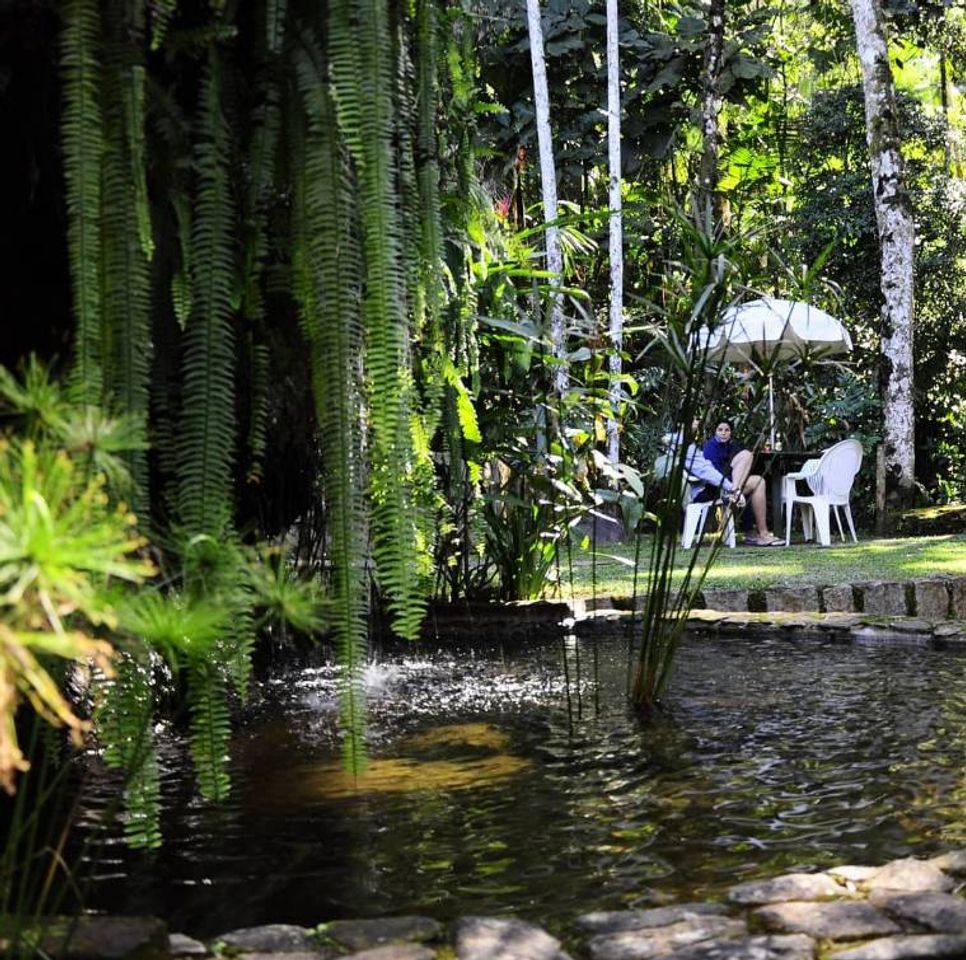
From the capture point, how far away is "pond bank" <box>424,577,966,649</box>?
5043mm

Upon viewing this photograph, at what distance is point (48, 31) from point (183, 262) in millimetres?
407

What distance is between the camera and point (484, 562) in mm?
6152

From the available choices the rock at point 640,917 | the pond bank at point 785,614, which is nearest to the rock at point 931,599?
the pond bank at point 785,614

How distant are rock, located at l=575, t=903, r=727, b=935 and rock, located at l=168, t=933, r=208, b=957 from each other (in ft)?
1.84

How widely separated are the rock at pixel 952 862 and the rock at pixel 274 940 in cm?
102

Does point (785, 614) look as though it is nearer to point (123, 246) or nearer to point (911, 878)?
point (911, 878)

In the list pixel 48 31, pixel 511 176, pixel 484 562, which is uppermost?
pixel 511 176

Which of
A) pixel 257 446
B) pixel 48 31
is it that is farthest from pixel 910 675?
pixel 48 31

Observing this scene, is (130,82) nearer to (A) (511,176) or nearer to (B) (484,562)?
(B) (484,562)

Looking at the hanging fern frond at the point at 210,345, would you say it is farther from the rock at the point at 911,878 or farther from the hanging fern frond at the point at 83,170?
the rock at the point at 911,878

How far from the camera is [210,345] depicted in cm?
167

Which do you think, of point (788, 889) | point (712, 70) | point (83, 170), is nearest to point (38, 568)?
point (83, 170)

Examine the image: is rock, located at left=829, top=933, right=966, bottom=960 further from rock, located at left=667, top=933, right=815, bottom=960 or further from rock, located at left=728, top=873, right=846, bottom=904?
rock, located at left=728, top=873, right=846, bottom=904

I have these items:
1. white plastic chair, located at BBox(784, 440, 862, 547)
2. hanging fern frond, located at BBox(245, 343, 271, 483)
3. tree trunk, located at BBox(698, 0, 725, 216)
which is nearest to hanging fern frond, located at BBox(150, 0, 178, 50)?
hanging fern frond, located at BBox(245, 343, 271, 483)
